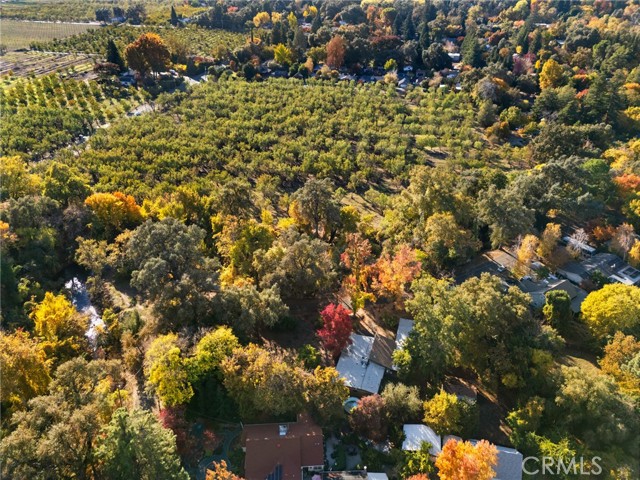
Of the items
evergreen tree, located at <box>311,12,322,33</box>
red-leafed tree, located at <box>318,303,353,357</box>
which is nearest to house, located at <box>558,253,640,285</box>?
red-leafed tree, located at <box>318,303,353,357</box>

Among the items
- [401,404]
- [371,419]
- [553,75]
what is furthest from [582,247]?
[553,75]

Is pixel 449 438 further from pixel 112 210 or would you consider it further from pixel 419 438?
pixel 112 210

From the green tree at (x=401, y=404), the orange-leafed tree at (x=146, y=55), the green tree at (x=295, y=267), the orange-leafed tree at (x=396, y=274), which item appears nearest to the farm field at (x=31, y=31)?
the orange-leafed tree at (x=146, y=55)

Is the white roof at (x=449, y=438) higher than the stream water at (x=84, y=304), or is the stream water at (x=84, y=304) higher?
the stream water at (x=84, y=304)

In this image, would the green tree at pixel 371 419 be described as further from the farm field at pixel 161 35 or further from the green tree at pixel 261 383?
the farm field at pixel 161 35

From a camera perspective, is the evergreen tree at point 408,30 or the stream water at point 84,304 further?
the evergreen tree at point 408,30

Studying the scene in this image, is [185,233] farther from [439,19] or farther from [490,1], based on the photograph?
[490,1]
